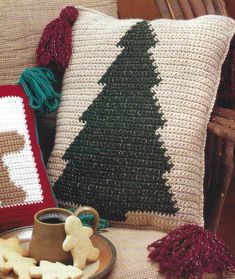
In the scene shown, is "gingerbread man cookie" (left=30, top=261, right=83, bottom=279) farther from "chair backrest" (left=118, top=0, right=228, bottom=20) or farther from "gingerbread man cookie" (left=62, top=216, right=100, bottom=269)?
"chair backrest" (left=118, top=0, right=228, bottom=20)

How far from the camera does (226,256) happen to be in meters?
0.92

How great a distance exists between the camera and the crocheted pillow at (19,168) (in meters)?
1.03

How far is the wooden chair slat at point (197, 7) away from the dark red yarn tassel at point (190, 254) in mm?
724

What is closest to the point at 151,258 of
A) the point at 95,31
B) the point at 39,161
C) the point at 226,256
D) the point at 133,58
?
the point at 226,256

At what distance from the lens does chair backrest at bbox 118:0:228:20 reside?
1.48 m

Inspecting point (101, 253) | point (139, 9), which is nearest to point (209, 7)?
point (139, 9)

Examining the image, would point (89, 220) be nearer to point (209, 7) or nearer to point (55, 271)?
point (55, 271)

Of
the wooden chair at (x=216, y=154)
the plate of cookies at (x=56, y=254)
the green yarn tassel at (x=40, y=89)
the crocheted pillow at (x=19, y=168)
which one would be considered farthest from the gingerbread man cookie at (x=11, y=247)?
the wooden chair at (x=216, y=154)

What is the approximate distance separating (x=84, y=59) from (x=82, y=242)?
467 mm

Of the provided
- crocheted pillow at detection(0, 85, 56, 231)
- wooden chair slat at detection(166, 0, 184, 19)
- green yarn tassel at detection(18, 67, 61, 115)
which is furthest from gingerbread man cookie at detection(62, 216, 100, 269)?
wooden chair slat at detection(166, 0, 184, 19)

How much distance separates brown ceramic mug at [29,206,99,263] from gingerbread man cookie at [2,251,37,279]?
2 centimetres

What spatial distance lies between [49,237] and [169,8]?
0.87 metres

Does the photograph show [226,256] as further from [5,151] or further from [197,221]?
[5,151]

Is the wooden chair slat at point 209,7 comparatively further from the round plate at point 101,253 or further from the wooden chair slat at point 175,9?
the round plate at point 101,253
